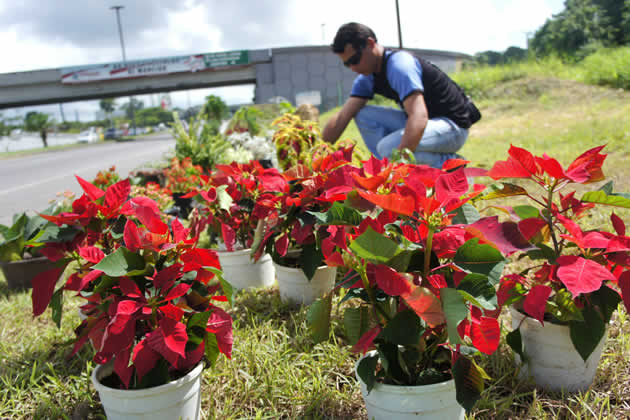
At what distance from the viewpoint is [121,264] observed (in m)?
0.95

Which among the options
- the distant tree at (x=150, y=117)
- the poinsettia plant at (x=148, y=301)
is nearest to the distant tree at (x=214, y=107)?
the poinsettia plant at (x=148, y=301)

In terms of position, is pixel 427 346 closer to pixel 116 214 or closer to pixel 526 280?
pixel 526 280

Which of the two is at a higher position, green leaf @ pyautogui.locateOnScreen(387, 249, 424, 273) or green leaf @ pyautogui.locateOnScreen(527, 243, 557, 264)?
green leaf @ pyautogui.locateOnScreen(387, 249, 424, 273)

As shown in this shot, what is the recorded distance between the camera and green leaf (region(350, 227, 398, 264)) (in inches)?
31.4

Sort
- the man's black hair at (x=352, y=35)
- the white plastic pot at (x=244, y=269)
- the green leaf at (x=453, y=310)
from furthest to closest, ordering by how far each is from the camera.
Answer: the man's black hair at (x=352, y=35), the white plastic pot at (x=244, y=269), the green leaf at (x=453, y=310)

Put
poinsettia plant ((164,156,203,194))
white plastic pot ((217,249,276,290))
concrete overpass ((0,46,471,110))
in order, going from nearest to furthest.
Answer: white plastic pot ((217,249,276,290)) → poinsettia plant ((164,156,203,194)) → concrete overpass ((0,46,471,110))

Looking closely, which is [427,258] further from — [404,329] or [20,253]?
[20,253]

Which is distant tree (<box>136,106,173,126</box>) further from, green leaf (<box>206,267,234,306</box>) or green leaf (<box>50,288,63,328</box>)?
green leaf (<box>206,267,234,306</box>)

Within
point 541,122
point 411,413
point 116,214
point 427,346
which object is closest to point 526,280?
point 427,346

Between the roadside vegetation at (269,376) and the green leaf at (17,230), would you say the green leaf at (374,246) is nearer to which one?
the roadside vegetation at (269,376)

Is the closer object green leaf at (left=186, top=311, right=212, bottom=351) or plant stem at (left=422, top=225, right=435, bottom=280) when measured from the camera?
plant stem at (left=422, top=225, right=435, bottom=280)

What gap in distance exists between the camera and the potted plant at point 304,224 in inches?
54.7

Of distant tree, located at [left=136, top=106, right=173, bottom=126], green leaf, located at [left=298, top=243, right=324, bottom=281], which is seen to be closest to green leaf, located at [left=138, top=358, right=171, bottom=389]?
green leaf, located at [left=298, top=243, right=324, bottom=281]

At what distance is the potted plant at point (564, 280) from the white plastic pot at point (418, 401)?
290 mm
